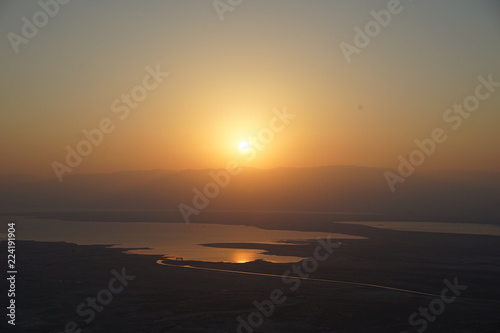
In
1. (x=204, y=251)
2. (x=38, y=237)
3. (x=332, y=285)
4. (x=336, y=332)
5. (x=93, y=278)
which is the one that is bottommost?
(x=336, y=332)

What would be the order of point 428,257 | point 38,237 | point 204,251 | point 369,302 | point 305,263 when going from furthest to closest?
1. point 38,237
2. point 204,251
3. point 428,257
4. point 305,263
5. point 369,302

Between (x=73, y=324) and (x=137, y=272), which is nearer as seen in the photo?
(x=73, y=324)

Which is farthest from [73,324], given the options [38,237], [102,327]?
[38,237]

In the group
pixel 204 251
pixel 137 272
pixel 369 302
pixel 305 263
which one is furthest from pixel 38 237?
pixel 369 302

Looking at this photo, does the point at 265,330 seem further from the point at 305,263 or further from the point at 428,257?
the point at 428,257

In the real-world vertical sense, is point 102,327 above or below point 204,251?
below

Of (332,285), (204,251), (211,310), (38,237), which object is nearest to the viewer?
(211,310)

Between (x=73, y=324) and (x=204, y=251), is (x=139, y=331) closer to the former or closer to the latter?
(x=73, y=324)
